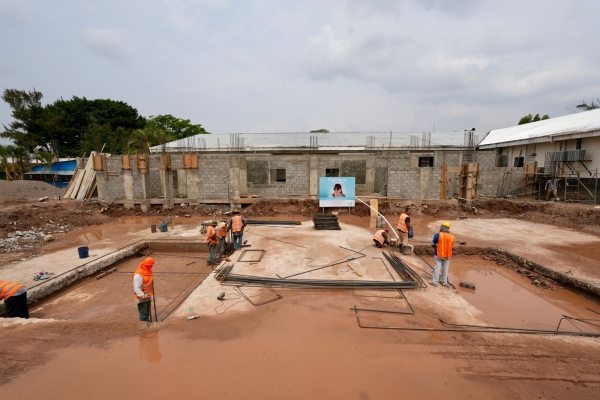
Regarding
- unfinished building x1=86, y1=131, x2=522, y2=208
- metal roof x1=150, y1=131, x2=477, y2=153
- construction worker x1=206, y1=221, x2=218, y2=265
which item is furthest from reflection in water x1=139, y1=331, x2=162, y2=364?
metal roof x1=150, y1=131, x2=477, y2=153

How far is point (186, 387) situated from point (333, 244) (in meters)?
6.71

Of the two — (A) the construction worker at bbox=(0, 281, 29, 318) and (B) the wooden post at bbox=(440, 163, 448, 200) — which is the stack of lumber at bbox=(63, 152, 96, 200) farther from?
(B) the wooden post at bbox=(440, 163, 448, 200)

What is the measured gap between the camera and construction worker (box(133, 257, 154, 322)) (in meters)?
4.97

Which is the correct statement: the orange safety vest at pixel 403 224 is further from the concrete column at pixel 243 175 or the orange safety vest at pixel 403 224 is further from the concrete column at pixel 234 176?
the concrete column at pixel 243 175

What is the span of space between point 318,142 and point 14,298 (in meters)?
22.3

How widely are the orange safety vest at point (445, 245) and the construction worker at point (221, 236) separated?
20.5 ft

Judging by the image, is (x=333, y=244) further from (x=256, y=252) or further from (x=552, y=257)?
(x=552, y=257)

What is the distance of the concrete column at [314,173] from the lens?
16969 millimetres

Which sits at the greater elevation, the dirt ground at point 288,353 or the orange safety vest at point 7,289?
the orange safety vest at point 7,289

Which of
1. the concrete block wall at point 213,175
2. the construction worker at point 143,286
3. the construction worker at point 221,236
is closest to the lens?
the construction worker at point 143,286

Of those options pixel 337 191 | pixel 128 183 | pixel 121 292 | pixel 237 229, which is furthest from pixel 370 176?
pixel 128 183

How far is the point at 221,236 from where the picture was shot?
891 cm

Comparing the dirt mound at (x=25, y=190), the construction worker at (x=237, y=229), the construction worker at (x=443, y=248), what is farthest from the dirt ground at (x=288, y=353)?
the dirt mound at (x=25, y=190)

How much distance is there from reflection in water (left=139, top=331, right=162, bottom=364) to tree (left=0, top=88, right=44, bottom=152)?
131 feet
